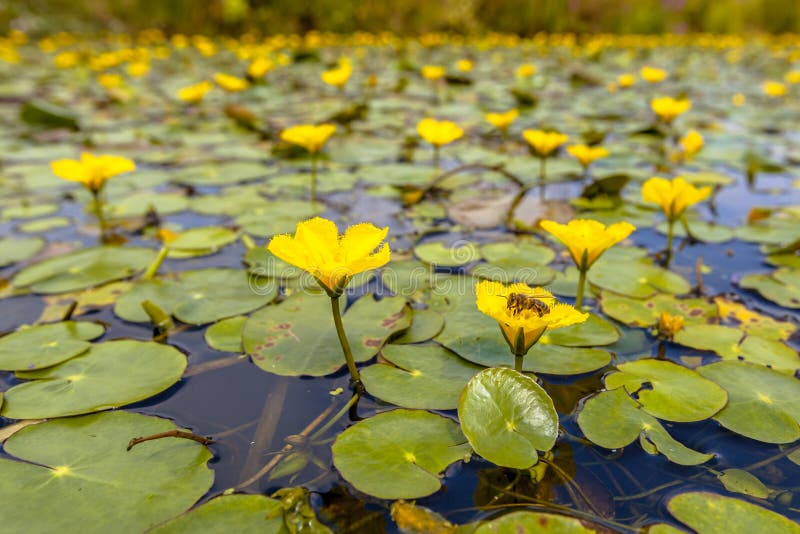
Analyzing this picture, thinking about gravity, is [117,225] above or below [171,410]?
above

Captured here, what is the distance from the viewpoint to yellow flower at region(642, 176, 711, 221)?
1.42 meters

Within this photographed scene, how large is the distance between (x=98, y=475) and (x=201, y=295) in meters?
0.60

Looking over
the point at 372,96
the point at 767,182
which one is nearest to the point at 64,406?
the point at 767,182

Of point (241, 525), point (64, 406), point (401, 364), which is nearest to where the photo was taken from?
point (241, 525)

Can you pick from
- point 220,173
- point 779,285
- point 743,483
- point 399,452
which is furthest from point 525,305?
point 220,173

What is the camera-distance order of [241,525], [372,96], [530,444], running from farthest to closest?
1. [372,96]
2. [530,444]
3. [241,525]

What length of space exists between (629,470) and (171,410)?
82 centimetres

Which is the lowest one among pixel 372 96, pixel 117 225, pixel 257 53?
pixel 117 225

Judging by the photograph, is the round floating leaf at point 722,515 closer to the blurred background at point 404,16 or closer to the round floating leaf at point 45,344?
the round floating leaf at point 45,344

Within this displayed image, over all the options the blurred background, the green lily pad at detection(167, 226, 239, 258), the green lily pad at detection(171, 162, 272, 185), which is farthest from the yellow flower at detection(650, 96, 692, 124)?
the blurred background

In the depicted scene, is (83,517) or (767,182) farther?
(767,182)

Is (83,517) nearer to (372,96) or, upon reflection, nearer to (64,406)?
(64,406)

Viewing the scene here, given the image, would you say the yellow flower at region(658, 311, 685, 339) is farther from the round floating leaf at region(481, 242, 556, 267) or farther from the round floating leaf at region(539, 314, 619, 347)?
the round floating leaf at region(481, 242, 556, 267)

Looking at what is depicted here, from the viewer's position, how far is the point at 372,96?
434cm
